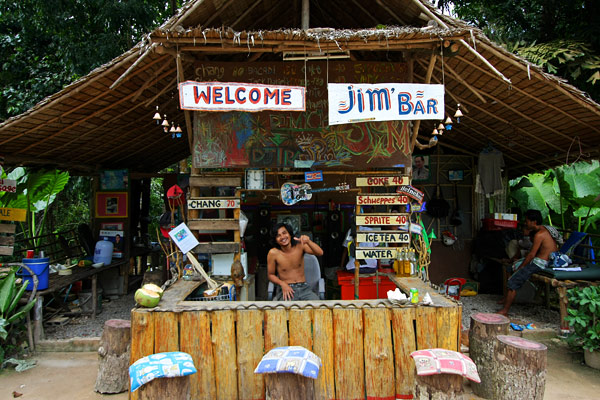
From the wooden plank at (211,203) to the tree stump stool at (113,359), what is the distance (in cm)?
185

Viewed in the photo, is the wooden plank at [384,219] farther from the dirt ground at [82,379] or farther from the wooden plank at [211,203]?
the dirt ground at [82,379]

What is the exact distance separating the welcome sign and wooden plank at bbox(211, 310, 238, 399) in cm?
256

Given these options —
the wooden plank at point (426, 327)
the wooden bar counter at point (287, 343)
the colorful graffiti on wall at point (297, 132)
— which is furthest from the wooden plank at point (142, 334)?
the wooden plank at point (426, 327)

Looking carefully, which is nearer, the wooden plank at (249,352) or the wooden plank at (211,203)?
the wooden plank at (249,352)

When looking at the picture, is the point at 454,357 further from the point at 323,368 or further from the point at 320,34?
the point at 320,34

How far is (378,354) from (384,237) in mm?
1971

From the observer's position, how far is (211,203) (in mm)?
5664

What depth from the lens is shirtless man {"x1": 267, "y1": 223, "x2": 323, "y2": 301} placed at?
220 inches

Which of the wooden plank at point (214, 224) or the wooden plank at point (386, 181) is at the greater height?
the wooden plank at point (386, 181)

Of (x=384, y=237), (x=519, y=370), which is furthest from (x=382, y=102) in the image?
(x=519, y=370)

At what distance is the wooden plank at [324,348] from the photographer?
400cm

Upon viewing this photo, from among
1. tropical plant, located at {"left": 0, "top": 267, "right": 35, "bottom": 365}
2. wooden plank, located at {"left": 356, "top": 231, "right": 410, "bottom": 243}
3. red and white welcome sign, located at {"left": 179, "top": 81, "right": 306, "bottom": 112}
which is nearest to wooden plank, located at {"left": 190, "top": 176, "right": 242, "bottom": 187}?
red and white welcome sign, located at {"left": 179, "top": 81, "right": 306, "bottom": 112}

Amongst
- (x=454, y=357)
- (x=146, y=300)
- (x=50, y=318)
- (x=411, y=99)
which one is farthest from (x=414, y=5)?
(x=50, y=318)

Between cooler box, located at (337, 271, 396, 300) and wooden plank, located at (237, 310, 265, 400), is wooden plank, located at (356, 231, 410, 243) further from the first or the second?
wooden plank, located at (237, 310, 265, 400)
